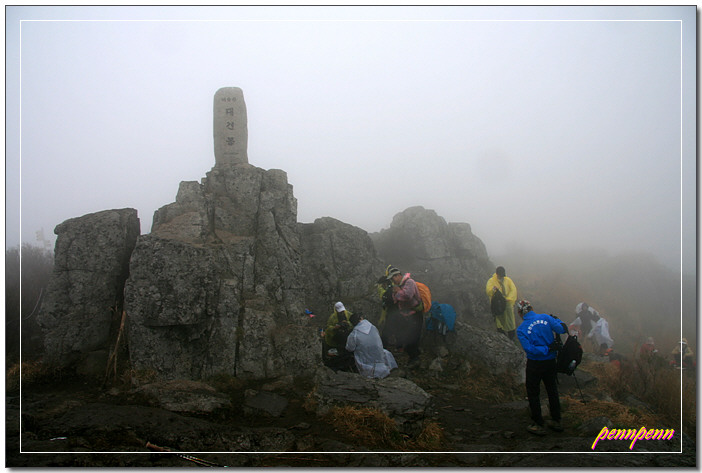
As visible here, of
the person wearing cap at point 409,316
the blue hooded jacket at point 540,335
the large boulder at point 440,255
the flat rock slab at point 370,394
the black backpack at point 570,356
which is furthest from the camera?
the large boulder at point 440,255

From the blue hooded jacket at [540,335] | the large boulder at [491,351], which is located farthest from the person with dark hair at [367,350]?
the blue hooded jacket at [540,335]

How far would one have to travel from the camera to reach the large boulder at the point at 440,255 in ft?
53.0

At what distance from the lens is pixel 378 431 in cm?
678

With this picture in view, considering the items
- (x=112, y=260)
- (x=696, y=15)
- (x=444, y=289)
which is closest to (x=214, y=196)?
(x=112, y=260)

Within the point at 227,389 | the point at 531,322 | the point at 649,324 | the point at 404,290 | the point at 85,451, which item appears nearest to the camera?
the point at 85,451

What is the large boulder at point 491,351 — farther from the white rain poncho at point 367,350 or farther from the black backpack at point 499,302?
the white rain poncho at point 367,350

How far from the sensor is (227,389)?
27.0ft

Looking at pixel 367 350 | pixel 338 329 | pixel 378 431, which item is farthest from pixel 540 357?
pixel 338 329

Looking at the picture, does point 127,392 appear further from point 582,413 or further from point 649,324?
point 649,324

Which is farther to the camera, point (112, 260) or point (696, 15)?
point (112, 260)

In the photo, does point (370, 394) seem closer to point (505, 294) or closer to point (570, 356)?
point (570, 356)

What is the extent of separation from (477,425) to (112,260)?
9.95 meters

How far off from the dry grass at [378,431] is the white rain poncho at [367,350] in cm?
200

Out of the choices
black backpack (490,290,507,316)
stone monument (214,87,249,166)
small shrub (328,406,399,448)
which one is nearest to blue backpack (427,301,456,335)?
black backpack (490,290,507,316)
